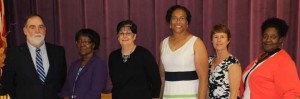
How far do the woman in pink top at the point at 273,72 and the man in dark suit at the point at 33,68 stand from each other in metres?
1.45

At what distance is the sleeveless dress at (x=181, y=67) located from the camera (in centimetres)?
272

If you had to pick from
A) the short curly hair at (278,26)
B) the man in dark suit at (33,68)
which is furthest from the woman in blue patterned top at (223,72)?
the man in dark suit at (33,68)

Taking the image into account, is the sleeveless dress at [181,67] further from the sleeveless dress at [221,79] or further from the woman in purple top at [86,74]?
the woman in purple top at [86,74]

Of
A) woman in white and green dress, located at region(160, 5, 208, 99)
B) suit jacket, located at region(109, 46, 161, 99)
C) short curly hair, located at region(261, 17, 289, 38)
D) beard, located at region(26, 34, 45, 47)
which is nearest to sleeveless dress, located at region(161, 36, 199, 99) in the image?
woman in white and green dress, located at region(160, 5, 208, 99)

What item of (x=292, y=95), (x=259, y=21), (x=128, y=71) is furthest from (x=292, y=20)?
(x=128, y=71)

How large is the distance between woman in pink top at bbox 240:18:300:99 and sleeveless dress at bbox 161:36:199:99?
0.43 meters

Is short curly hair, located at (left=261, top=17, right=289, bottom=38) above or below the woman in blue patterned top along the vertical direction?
above

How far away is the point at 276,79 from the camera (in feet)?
7.50

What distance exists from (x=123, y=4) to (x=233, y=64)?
1769mm

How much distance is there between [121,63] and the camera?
9.14ft

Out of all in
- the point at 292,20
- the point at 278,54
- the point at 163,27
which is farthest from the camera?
the point at 163,27

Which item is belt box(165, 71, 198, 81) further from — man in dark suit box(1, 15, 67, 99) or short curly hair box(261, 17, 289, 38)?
man in dark suit box(1, 15, 67, 99)

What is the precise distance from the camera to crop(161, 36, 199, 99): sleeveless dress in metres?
2.72

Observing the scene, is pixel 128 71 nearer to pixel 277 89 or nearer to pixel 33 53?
pixel 33 53
